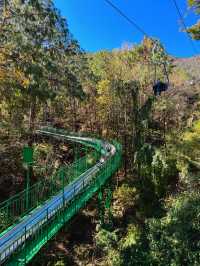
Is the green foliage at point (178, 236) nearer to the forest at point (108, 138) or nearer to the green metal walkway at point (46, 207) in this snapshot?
the forest at point (108, 138)

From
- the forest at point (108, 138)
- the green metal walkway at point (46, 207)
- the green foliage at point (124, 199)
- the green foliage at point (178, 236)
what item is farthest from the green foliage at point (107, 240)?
the green foliage at point (124, 199)

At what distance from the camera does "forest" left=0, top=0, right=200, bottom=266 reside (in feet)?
45.8

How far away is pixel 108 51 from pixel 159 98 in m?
27.3

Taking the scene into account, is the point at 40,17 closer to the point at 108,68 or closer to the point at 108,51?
the point at 108,68

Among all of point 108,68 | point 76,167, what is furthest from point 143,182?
point 108,68

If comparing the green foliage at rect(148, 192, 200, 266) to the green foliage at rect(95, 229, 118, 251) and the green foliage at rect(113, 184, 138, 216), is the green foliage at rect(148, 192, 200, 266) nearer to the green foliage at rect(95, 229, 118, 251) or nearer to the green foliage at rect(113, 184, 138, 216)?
the green foliage at rect(95, 229, 118, 251)

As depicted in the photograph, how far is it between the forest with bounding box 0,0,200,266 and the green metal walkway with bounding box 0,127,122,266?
1416 millimetres

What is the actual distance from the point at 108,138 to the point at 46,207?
18691 mm

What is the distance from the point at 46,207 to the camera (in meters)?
14.6

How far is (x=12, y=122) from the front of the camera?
91.8 ft

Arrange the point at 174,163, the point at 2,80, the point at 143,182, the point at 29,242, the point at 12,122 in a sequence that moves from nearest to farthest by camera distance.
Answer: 1. the point at 29,242
2. the point at 2,80
3. the point at 174,163
4. the point at 143,182
5. the point at 12,122

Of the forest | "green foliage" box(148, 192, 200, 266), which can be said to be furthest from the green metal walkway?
"green foliage" box(148, 192, 200, 266)

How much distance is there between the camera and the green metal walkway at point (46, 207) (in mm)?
Answer: 11078

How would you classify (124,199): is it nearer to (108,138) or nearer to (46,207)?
(46,207)
